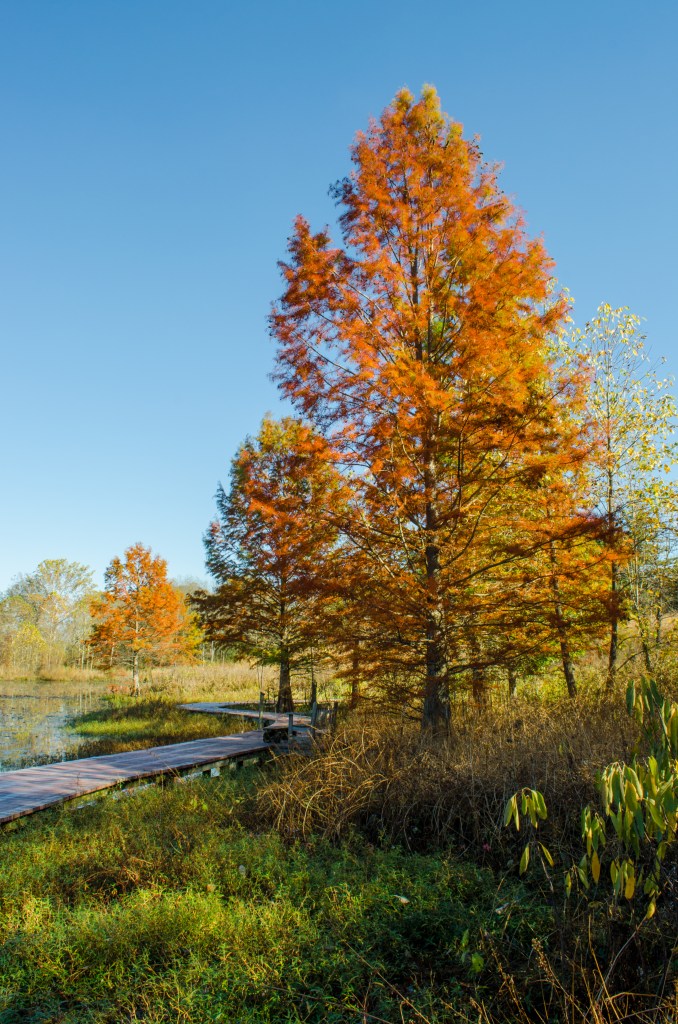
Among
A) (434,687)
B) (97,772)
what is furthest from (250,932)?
(97,772)

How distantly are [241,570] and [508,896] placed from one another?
14933 millimetres

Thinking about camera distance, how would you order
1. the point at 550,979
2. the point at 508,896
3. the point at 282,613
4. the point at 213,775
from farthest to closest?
the point at 282,613, the point at 213,775, the point at 508,896, the point at 550,979

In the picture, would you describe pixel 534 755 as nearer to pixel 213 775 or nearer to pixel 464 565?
pixel 464 565

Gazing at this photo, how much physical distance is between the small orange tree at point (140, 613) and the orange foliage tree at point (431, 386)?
2110 cm

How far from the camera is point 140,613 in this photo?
92.3 ft

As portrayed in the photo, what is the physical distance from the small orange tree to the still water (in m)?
2.58

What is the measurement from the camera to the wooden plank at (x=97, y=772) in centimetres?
768

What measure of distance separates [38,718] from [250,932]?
65.6 feet

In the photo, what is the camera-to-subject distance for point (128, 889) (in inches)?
198

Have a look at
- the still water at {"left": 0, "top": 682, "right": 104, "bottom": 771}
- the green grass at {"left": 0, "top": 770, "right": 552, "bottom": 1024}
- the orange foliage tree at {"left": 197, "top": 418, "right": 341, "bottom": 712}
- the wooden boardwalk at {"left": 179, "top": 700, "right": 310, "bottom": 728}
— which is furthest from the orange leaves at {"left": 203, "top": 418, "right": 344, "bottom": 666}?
the green grass at {"left": 0, "top": 770, "right": 552, "bottom": 1024}

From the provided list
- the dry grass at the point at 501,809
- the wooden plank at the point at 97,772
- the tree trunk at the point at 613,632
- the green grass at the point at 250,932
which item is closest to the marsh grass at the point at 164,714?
the wooden plank at the point at 97,772

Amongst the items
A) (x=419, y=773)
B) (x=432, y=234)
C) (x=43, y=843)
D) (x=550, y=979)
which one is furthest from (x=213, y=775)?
(x=432, y=234)

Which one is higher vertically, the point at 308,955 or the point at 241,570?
the point at 241,570

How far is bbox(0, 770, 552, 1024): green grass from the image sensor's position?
10.7ft
